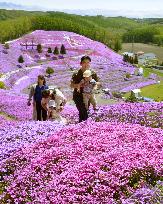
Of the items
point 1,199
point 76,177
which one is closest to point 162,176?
point 76,177

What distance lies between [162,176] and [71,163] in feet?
9.92

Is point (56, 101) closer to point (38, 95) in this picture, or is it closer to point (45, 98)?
point (45, 98)

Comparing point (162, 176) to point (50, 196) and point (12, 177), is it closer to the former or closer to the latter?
point (50, 196)

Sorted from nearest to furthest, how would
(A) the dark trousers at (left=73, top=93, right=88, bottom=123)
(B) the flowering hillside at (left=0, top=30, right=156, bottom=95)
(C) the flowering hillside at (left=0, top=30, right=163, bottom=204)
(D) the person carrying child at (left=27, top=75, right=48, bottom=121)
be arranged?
(C) the flowering hillside at (left=0, top=30, right=163, bottom=204) → (A) the dark trousers at (left=73, top=93, right=88, bottom=123) → (D) the person carrying child at (left=27, top=75, right=48, bottom=121) → (B) the flowering hillside at (left=0, top=30, right=156, bottom=95)

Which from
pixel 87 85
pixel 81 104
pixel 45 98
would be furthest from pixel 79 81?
pixel 45 98

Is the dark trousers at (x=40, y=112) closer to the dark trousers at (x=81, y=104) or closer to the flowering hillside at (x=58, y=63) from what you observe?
the dark trousers at (x=81, y=104)

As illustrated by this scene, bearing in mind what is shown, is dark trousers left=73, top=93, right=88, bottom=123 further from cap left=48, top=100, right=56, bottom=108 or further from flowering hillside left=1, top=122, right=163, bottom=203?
flowering hillside left=1, top=122, right=163, bottom=203

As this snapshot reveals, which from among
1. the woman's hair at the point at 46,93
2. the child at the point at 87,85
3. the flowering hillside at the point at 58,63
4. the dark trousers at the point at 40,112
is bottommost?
the flowering hillside at the point at 58,63

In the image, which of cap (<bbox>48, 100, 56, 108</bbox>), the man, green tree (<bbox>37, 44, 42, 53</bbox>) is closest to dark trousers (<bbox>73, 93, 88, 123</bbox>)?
the man

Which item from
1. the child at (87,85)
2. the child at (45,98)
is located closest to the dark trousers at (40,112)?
the child at (45,98)

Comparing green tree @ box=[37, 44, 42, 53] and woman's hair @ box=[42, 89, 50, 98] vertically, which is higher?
woman's hair @ box=[42, 89, 50, 98]

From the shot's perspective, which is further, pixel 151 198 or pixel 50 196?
pixel 50 196

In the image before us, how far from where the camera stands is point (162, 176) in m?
11.8

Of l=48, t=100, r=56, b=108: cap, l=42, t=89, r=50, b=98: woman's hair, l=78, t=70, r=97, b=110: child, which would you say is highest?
l=78, t=70, r=97, b=110: child
